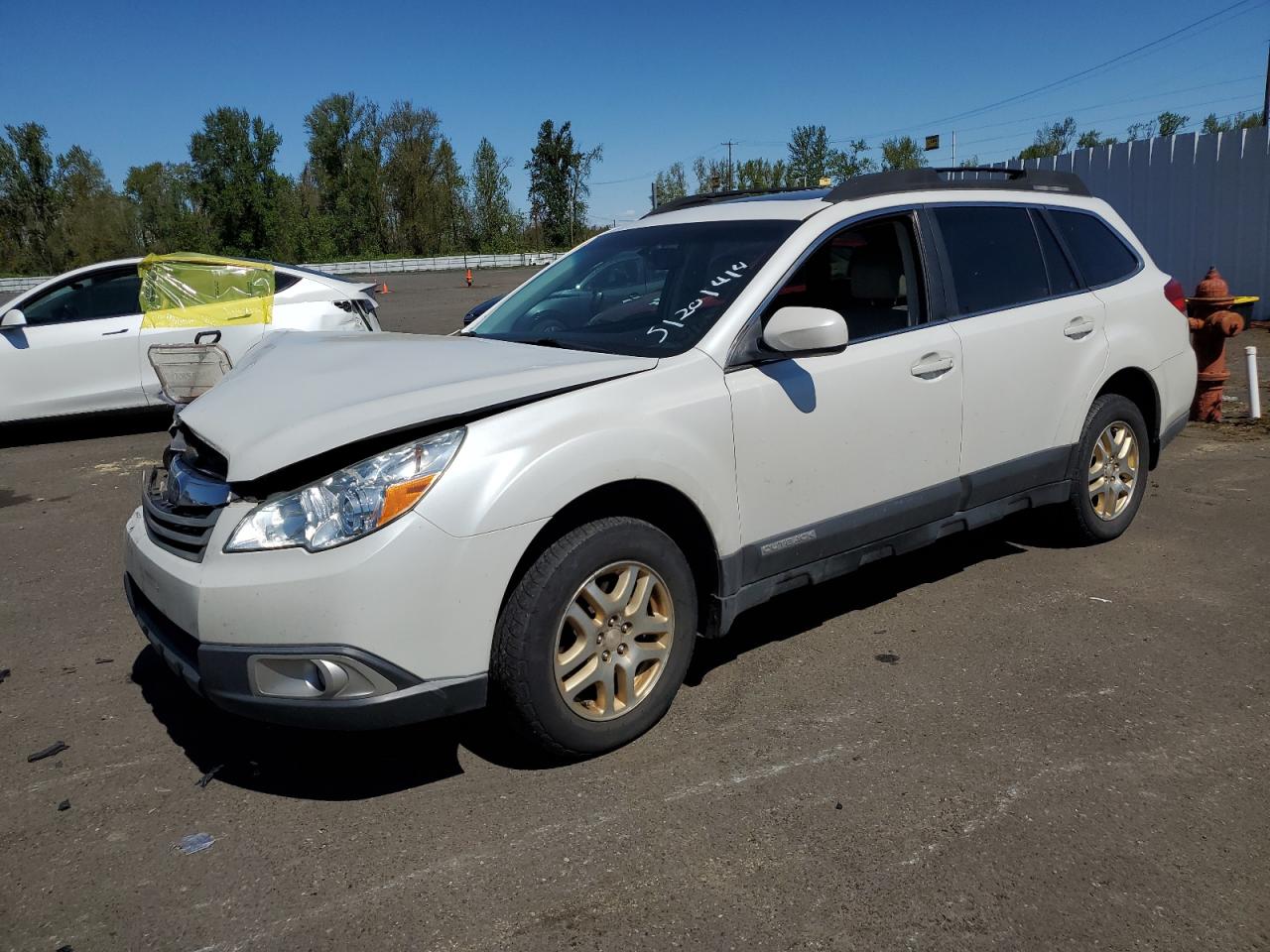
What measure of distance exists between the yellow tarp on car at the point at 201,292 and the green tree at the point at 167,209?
212 ft

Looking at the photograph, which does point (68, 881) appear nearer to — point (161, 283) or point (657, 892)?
point (657, 892)

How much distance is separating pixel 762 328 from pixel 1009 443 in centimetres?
156

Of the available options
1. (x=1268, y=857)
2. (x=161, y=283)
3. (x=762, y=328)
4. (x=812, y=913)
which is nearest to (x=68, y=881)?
(x=812, y=913)

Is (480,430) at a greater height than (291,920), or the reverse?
(480,430)

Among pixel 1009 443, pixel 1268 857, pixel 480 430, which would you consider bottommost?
pixel 1268 857

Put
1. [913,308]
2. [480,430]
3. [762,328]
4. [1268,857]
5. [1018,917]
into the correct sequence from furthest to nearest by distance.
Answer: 1. [913,308]
2. [762,328]
3. [480,430]
4. [1268,857]
5. [1018,917]

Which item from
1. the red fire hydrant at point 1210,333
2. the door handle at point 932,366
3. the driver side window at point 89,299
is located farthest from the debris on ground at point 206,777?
the red fire hydrant at point 1210,333

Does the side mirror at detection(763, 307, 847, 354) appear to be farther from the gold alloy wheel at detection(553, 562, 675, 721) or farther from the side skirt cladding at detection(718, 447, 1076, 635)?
the gold alloy wheel at detection(553, 562, 675, 721)

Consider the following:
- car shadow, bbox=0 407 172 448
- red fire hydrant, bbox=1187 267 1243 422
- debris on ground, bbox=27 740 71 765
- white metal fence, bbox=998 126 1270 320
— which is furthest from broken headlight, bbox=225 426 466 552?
white metal fence, bbox=998 126 1270 320

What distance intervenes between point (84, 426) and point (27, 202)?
64661 millimetres

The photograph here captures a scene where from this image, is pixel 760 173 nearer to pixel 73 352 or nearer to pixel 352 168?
pixel 352 168

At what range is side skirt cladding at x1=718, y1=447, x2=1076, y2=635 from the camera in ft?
11.9

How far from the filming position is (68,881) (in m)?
2.75

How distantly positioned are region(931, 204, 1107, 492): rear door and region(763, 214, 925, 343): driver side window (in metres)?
0.23
